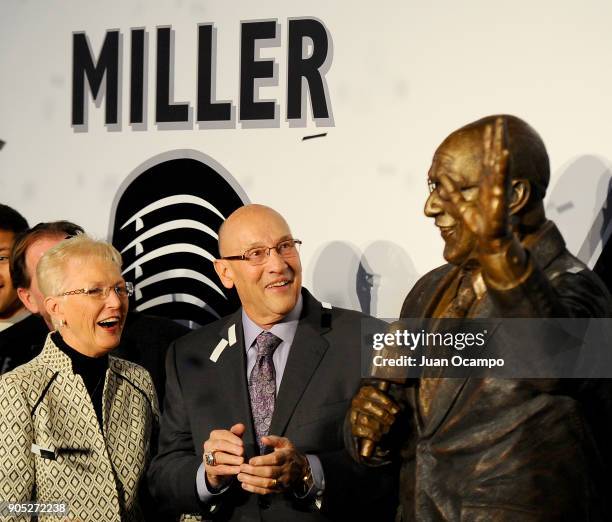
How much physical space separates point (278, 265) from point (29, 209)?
5.28 feet

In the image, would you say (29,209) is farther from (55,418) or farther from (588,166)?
(588,166)

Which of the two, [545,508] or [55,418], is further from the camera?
[55,418]

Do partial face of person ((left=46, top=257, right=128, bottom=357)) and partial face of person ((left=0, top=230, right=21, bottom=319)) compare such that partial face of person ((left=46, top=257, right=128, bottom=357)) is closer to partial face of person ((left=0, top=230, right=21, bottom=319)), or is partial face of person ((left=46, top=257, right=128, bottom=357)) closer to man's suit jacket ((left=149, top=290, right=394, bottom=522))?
man's suit jacket ((left=149, top=290, right=394, bottom=522))

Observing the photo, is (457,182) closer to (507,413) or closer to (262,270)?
(507,413)

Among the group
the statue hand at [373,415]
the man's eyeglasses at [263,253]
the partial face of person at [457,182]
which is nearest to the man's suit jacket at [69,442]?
the man's eyeglasses at [263,253]

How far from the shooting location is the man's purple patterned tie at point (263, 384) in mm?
2798

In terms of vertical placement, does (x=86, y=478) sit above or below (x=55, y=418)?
below

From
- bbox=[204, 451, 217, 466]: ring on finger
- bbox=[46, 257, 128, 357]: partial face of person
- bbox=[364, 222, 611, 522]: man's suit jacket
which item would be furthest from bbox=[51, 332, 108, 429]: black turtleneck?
bbox=[364, 222, 611, 522]: man's suit jacket

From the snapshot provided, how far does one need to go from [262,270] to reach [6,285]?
130cm

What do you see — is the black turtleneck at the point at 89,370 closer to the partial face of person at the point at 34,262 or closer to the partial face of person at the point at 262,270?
the partial face of person at the point at 262,270

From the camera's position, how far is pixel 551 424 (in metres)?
1.93

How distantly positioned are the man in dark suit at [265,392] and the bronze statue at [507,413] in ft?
1.82

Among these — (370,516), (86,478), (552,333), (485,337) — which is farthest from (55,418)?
(552,333)

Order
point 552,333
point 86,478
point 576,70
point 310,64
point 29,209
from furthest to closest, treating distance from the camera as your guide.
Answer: point 29,209 → point 310,64 → point 576,70 → point 86,478 → point 552,333
